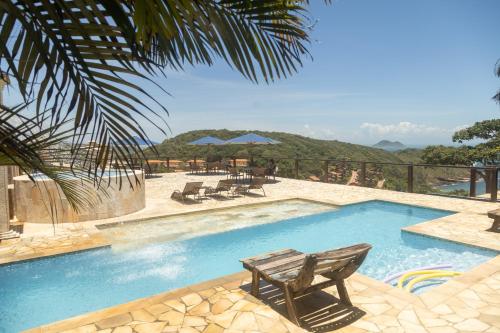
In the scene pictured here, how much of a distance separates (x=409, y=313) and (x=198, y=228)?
479 cm

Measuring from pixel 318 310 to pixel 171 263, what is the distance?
111 inches

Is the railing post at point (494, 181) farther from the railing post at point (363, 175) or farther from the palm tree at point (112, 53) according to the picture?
the palm tree at point (112, 53)

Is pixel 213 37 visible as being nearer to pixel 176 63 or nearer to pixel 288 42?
pixel 176 63

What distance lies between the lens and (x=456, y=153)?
76.8 feet

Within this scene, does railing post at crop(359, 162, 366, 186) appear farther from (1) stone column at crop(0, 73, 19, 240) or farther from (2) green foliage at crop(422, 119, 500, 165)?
(2) green foliage at crop(422, 119, 500, 165)

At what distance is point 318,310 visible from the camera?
353 cm

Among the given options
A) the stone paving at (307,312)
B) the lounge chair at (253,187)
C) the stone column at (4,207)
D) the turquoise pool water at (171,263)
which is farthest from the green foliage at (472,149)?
the stone column at (4,207)

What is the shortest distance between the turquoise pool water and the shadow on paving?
1615mm

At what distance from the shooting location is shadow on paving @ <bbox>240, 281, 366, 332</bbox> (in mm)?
3240

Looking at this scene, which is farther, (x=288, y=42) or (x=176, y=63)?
(x=288, y=42)

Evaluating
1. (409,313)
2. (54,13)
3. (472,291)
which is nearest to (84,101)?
(54,13)

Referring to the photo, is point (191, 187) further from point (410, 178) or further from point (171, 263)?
point (410, 178)

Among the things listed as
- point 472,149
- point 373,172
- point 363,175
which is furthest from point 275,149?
point 363,175

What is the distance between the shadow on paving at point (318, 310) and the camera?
10.6ft
